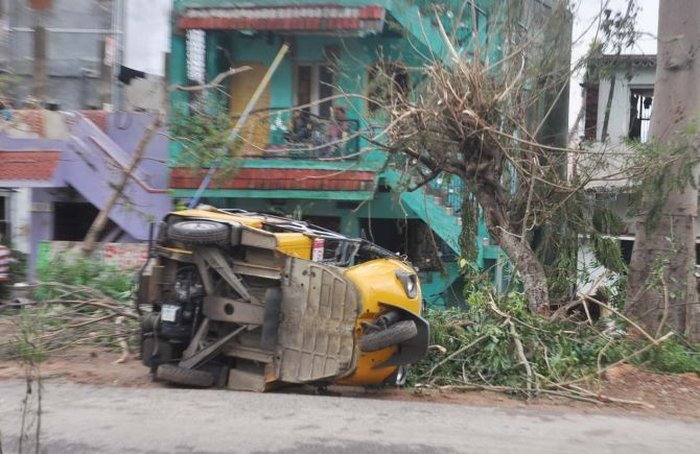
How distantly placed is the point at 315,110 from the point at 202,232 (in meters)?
8.19

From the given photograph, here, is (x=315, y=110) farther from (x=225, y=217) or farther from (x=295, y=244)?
(x=295, y=244)

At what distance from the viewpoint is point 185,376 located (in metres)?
6.14

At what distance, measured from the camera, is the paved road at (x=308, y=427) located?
4.36 metres

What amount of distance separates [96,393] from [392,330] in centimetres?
273

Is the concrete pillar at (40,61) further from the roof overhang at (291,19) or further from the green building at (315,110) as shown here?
the roof overhang at (291,19)

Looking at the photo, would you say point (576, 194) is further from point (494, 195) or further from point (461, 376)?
point (461, 376)

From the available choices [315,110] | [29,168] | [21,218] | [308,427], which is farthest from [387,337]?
[21,218]

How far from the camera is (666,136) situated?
8352 millimetres

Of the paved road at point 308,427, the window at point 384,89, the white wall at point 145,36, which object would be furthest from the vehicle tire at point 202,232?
the white wall at point 145,36

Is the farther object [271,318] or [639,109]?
[639,109]

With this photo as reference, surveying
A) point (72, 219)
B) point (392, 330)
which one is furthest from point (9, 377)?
point (72, 219)

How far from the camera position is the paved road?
436cm

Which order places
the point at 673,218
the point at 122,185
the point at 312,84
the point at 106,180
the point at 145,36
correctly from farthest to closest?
the point at 145,36
the point at 312,84
the point at 106,180
the point at 122,185
the point at 673,218

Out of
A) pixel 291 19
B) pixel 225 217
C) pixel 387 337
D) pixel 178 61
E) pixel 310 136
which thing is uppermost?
pixel 291 19
